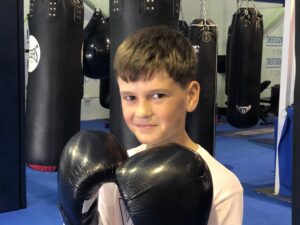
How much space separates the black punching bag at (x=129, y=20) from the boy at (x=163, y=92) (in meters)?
0.75

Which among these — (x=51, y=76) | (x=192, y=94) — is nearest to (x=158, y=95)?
(x=192, y=94)

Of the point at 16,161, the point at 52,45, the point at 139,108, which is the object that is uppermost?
the point at 52,45

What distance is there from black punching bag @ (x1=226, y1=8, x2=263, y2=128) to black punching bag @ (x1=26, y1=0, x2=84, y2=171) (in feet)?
7.25

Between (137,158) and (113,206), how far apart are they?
0.28 meters

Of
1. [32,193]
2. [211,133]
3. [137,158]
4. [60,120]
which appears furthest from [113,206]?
[32,193]

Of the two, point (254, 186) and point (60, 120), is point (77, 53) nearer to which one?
point (60, 120)

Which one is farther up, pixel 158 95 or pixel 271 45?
pixel 271 45

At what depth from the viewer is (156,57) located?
106cm

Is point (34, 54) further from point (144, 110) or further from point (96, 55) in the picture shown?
point (144, 110)

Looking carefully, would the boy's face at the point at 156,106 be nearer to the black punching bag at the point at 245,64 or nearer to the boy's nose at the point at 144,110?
the boy's nose at the point at 144,110

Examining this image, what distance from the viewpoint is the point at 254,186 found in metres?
4.16

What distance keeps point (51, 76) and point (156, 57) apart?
4.28 feet

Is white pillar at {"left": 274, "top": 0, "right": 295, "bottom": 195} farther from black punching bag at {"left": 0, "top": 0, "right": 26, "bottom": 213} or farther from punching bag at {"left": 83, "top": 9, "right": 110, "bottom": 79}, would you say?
black punching bag at {"left": 0, "top": 0, "right": 26, "bottom": 213}

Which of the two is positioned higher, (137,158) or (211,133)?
(137,158)
